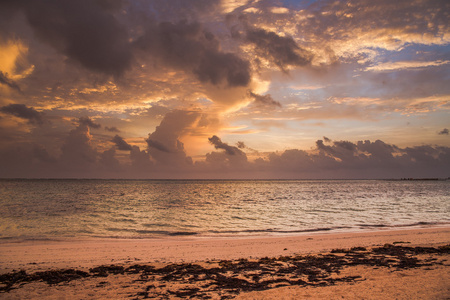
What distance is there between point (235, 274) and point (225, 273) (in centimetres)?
47

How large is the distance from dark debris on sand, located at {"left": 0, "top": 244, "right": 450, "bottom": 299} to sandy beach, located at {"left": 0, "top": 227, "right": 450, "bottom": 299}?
0.12 feet

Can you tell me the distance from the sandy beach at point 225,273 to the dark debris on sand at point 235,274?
0.04 metres

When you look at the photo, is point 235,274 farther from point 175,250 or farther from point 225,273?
point 175,250

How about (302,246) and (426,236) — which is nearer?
(302,246)

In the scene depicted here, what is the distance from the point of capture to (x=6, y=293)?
960 centimetres

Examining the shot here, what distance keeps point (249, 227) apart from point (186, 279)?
18760mm

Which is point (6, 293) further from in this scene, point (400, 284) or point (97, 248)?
point (400, 284)

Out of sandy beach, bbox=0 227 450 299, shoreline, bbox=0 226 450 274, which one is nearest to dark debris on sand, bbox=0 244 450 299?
sandy beach, bbox=0 227 450 299

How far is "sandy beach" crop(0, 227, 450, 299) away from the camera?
924 cm

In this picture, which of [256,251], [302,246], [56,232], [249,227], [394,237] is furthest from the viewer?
[249,227]

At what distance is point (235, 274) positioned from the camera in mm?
11422

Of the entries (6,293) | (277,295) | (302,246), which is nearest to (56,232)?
(6,293)

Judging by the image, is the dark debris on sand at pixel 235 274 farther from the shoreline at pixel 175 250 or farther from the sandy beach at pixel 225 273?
the shoreline at pixel 175 250

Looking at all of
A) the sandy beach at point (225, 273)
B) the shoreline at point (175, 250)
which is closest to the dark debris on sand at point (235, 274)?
the sandy beach at point (225, 273)
